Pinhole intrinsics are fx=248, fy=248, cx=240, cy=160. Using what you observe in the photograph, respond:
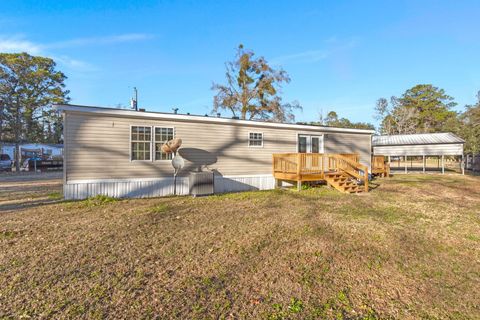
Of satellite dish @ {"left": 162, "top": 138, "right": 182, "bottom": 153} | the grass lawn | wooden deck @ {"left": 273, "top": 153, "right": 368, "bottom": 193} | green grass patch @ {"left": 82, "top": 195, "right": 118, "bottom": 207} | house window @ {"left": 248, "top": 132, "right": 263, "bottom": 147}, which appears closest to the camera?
the grass lawn

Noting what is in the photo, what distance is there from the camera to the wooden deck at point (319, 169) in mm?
Result: 10688

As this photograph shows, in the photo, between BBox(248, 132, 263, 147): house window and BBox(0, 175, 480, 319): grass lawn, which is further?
BBox(248, 132, 263, 147): house window

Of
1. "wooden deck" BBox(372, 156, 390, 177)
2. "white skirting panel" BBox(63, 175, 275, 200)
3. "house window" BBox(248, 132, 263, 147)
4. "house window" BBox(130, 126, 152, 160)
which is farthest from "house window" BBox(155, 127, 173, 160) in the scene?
"wooden deck" BBox(372, 156, 390, 177)

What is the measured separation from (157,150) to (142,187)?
1482 mm

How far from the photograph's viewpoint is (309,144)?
1299 cm

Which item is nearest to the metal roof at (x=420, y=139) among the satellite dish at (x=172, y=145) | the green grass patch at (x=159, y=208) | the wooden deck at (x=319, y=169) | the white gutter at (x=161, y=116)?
the wooden deck at (x=319, y=169)

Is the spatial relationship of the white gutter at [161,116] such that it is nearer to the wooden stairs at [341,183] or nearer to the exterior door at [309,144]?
the exterior door at [309,144]

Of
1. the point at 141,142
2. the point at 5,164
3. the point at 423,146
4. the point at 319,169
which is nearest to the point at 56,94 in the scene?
the point at 5,164

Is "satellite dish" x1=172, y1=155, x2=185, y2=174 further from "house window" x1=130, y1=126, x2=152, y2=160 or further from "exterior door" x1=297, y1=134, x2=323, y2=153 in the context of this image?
"exterior door" x1=297, y1=134, x2=323, y2=153

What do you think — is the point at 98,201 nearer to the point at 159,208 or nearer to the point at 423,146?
the point at 159,208

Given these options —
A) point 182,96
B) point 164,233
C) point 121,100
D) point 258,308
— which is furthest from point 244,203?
point 121,100

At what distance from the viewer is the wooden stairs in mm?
10570

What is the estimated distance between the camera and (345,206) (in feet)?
25.7

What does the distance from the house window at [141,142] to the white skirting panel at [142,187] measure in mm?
915
